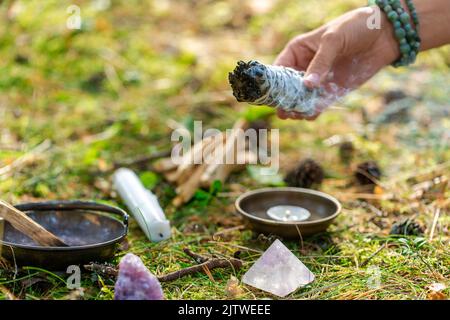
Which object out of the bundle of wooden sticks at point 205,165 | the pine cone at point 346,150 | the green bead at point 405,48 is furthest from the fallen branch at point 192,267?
the pine cone at point 346,150

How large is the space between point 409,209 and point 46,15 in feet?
13.5

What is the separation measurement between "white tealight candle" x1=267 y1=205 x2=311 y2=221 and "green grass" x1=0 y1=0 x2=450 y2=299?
4.9 inches

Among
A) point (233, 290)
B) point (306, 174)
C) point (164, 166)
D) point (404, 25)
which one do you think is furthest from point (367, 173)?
point (233, 290)

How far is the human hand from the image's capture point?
2.60 meters

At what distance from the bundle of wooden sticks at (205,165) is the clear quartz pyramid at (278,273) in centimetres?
93

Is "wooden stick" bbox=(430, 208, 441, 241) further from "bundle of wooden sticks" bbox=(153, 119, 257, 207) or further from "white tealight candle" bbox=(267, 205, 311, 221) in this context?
"bundle of wooden sticks" bbox=(153, 119, 257, 207)

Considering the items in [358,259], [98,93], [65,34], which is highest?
[65,34]

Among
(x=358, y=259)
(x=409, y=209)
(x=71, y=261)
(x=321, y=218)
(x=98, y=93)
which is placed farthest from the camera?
(x=98, y=93)

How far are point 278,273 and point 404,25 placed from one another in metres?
1.35

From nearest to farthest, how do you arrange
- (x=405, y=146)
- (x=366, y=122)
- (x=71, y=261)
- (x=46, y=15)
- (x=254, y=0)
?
(x=71, y=261), (x=405, y=146), (x=366, y=122), (x=46, y=15), (x=254, y=0)

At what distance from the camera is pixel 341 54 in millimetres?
2764

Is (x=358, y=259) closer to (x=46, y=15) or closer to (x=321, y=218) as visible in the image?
(x=321, y=218)

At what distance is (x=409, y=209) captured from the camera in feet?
9.49
